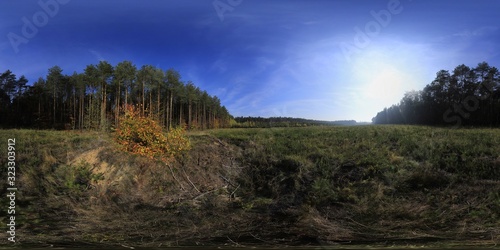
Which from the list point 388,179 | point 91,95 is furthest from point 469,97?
point 91,95

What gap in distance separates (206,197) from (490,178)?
9.63 meters

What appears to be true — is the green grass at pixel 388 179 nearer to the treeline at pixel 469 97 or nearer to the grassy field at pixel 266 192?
the grassy field at pixel 266 192

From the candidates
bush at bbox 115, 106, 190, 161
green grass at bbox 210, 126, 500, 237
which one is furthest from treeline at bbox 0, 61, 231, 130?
green grass at bbox 210, 126, 500, 237

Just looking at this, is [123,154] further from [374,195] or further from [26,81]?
[26,81]

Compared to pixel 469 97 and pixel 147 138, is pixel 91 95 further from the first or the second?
pixel 469 97

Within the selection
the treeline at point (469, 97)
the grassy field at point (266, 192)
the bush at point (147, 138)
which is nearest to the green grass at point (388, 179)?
the grassy field at point (266, 192)

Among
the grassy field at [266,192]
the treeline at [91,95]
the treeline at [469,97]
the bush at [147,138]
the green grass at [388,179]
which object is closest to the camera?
the grassy field at [266,192]

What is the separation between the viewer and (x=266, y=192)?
11312 mm

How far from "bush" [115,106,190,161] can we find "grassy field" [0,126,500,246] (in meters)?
0.49

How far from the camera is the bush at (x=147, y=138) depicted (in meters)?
13.3

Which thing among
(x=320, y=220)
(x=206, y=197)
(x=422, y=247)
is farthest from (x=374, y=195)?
(x=206, y=197)

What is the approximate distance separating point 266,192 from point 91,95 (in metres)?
41.9

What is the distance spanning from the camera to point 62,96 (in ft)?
172

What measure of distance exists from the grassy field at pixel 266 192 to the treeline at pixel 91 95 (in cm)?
2464
